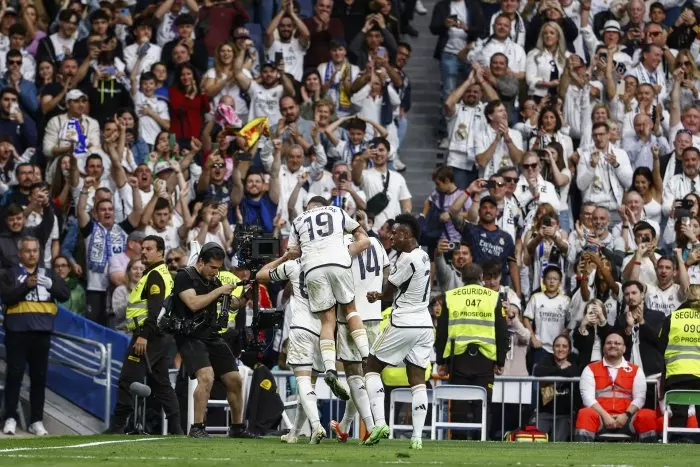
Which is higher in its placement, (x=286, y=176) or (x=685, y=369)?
(x=286, y=176)

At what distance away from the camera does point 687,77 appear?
2628 cm

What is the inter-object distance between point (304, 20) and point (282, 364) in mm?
7814

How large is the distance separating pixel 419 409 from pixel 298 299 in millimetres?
1613

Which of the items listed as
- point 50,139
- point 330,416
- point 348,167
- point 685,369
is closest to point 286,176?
point 348,167

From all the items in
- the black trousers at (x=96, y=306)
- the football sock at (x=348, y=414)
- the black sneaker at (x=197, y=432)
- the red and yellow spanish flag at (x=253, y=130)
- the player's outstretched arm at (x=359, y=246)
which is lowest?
the black sneaker at (x=197, y=432)

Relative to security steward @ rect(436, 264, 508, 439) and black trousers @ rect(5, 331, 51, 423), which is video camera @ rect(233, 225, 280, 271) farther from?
black trousers @ rect(5, 331, 51, 423)

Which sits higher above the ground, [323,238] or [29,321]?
[323,238]

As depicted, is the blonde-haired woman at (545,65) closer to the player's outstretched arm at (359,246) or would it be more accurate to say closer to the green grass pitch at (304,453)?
the green grass pitch at (304,453)

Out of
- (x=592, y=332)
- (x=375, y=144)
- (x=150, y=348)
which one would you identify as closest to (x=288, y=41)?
(x=375, y=144)

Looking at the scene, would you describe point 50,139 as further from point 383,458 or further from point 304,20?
point 383,458

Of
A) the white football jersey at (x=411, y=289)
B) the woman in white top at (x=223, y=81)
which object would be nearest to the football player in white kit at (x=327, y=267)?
the white football jersey at (x=411, y=289)

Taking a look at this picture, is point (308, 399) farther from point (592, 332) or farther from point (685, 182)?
point (685, 182)

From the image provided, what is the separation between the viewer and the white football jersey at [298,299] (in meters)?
15.9

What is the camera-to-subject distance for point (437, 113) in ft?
89.1
